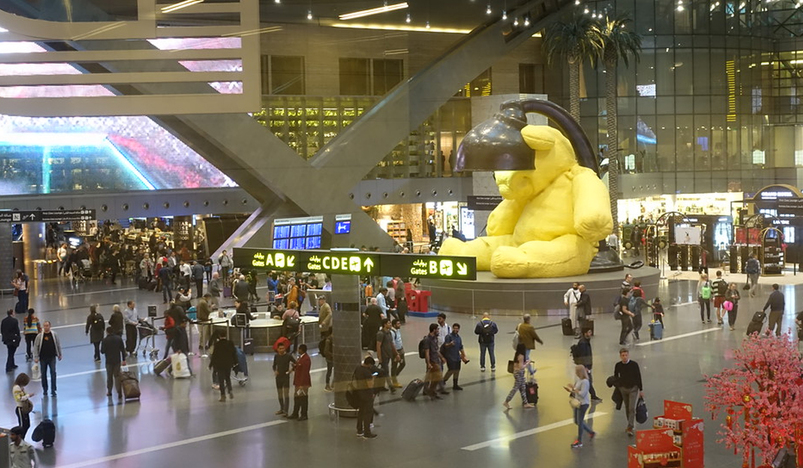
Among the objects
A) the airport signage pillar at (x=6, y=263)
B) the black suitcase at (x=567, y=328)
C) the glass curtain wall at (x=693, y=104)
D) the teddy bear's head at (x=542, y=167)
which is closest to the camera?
the black suitcase at (x=567, y=328)

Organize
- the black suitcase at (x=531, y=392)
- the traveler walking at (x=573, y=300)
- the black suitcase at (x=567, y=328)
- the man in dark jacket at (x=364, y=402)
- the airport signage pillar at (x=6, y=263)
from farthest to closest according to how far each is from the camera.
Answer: the airport signage pillar at (x=6, y=263), the traveler walking at (x=573, y=300), the black suitcase at (x=567, y=328), the black suitcase at (x=531, y=392), the man in dark jacket at (x=364, y=402)

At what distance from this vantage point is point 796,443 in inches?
436

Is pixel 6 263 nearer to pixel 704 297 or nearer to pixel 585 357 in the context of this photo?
pixel 585 357

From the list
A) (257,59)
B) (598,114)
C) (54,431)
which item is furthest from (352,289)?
(598,114)

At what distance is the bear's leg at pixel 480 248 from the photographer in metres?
25.1

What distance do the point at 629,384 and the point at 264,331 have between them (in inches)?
288

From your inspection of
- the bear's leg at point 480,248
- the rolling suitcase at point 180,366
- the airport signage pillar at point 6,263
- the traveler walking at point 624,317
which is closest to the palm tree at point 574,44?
the bear's leg at point 480,248

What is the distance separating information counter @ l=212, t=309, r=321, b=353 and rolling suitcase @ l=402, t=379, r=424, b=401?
3627 millimetres

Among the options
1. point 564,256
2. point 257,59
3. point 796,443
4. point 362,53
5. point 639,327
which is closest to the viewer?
point 796,443

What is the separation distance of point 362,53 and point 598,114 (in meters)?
28.4

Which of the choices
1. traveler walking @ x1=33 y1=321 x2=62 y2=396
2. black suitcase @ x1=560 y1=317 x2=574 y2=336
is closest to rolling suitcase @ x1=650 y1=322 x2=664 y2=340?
black suitcase @ x1=560 y1=317 x2=574 y2=336

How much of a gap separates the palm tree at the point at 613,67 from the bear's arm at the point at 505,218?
1580 cm

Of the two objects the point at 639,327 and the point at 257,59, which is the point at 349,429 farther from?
the point at 639,327

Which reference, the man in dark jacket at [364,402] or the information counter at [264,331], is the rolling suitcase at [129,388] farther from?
the man in dark jacket at [364,402]
